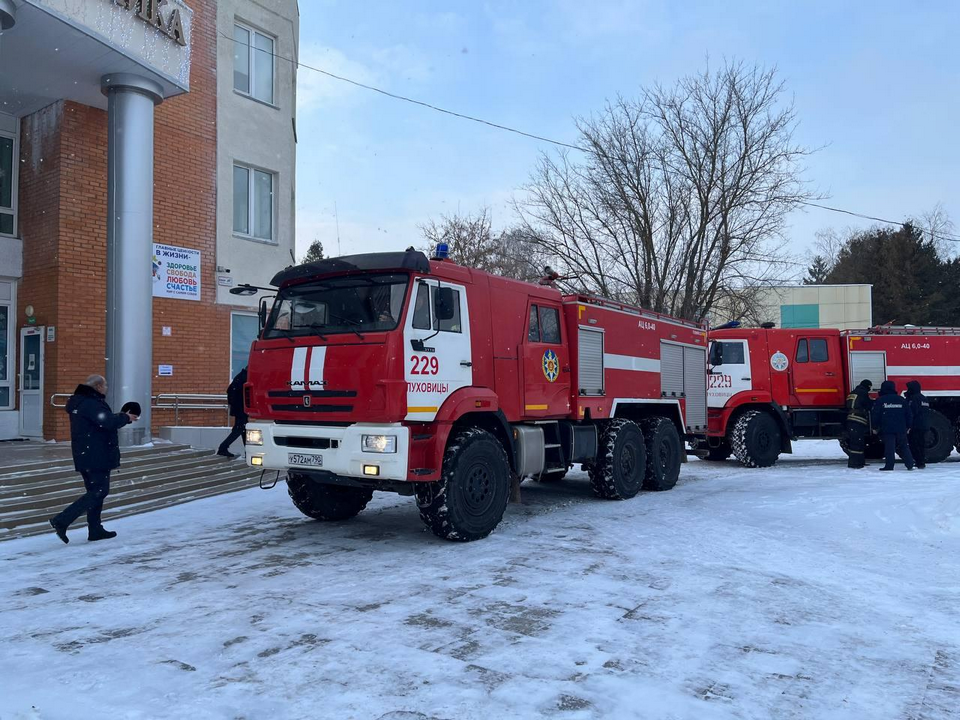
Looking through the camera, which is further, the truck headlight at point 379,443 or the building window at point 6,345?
the building window at point 6,345

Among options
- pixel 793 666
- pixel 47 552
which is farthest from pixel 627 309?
pixel 47 552

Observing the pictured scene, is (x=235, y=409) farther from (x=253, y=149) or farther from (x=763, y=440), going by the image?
(x=763, y=440)

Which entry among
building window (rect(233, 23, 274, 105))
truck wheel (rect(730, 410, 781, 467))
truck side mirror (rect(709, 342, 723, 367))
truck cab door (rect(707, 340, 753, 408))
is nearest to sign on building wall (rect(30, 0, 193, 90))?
building window (rect(233, 23, 274, 105))

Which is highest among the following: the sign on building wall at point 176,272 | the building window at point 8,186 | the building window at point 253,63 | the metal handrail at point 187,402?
the building window at point 253,63

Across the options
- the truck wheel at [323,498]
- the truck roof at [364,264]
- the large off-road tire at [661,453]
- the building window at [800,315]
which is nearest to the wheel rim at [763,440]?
the large off-road tire at [661,453]

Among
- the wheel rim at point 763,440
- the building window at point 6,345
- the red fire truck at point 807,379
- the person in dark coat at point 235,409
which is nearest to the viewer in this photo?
the person in dark coat at point 235,409

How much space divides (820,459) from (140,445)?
13970 millimetres

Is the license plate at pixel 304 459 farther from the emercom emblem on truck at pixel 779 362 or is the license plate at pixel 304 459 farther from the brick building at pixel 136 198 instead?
the emercom emblem on truck at pixel 779 362

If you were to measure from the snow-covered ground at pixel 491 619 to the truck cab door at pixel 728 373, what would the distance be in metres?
6.12

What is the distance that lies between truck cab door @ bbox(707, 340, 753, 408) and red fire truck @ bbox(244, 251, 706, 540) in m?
6.25

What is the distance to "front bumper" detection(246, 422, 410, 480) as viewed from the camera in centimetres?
661

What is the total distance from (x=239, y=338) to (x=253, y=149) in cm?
416

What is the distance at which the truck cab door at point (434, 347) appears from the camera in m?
6.82

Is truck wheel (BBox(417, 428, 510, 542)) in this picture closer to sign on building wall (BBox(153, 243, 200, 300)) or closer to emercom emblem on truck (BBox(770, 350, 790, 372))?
sign on building wall (BBox(153, 243, 200, 300))
